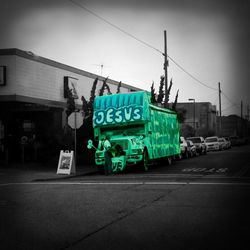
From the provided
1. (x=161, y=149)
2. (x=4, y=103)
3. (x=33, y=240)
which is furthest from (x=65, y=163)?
(x=33, y=240)

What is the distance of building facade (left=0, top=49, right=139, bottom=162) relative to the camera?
31953mm

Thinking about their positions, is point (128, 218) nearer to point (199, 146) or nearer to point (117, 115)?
point (117, 115)

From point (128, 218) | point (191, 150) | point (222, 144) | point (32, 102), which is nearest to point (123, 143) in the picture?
point (32, 102)

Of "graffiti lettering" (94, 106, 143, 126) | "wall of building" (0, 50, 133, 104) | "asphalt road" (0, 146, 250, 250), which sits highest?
"wall of building" (0, 50, 133, 104)

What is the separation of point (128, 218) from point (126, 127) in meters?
14.5

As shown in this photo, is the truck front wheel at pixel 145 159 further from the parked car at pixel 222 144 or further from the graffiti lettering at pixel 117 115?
the parked car at pixel 222 144

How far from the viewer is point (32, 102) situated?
33594 millimetres

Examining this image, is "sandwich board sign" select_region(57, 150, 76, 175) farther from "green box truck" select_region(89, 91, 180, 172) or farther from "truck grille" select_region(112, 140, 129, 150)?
"truck grille" select_region(112, 140, 129, 150)

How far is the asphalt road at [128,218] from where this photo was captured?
23.4 ft

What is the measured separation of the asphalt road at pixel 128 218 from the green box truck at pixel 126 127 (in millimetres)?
7578

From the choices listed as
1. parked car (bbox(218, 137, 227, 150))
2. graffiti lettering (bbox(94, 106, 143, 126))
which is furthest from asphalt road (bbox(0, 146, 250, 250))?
parked car (bbox(218, 137, 227, 150))

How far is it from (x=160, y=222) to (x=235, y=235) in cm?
157

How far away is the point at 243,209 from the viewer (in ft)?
32.8

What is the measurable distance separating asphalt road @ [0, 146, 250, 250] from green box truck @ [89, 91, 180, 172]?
298 inches
